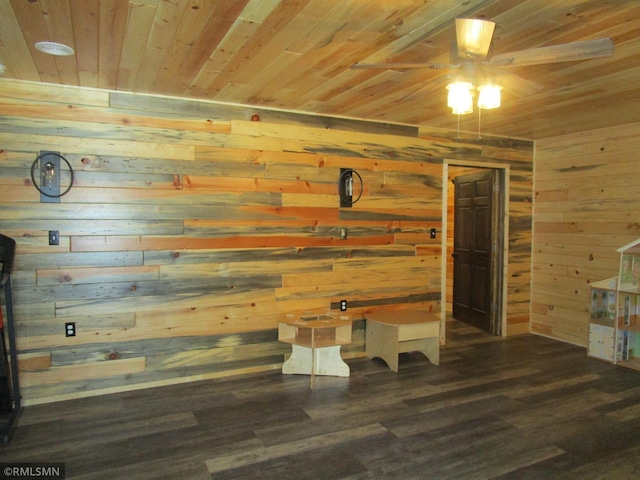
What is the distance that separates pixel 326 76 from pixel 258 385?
2.59m

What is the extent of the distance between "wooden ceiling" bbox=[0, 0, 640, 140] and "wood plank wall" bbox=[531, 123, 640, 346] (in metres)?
0.97

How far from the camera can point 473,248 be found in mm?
5953

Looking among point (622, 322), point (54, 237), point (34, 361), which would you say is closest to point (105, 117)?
point (54, 237)

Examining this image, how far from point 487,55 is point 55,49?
8.13 ft

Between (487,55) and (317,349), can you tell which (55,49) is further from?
(317,349)

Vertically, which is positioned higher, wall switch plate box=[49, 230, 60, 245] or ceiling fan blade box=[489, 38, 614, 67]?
ceiling fan blade box=[489, 38, 614, 67]

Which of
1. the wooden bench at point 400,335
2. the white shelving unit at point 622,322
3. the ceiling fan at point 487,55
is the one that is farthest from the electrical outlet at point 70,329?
the white shelving unit at point 622,322

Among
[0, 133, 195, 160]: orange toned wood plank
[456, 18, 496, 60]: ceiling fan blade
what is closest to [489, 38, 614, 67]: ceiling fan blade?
[456, 18, 496, 60]: ceiling fan blade

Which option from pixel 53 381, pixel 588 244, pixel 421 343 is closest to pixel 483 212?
pixel 588 244

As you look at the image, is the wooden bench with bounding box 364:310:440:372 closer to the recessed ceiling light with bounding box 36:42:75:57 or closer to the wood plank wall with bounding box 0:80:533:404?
the wood plank wall with bounding box 0:80:533:404

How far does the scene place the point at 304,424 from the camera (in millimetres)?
3111

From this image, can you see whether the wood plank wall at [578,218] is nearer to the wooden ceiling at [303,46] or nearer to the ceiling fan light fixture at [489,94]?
the wooden ceiling at [303,46]

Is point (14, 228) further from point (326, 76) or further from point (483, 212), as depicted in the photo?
point (483, 212)

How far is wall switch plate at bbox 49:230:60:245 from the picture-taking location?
3.41 metres
